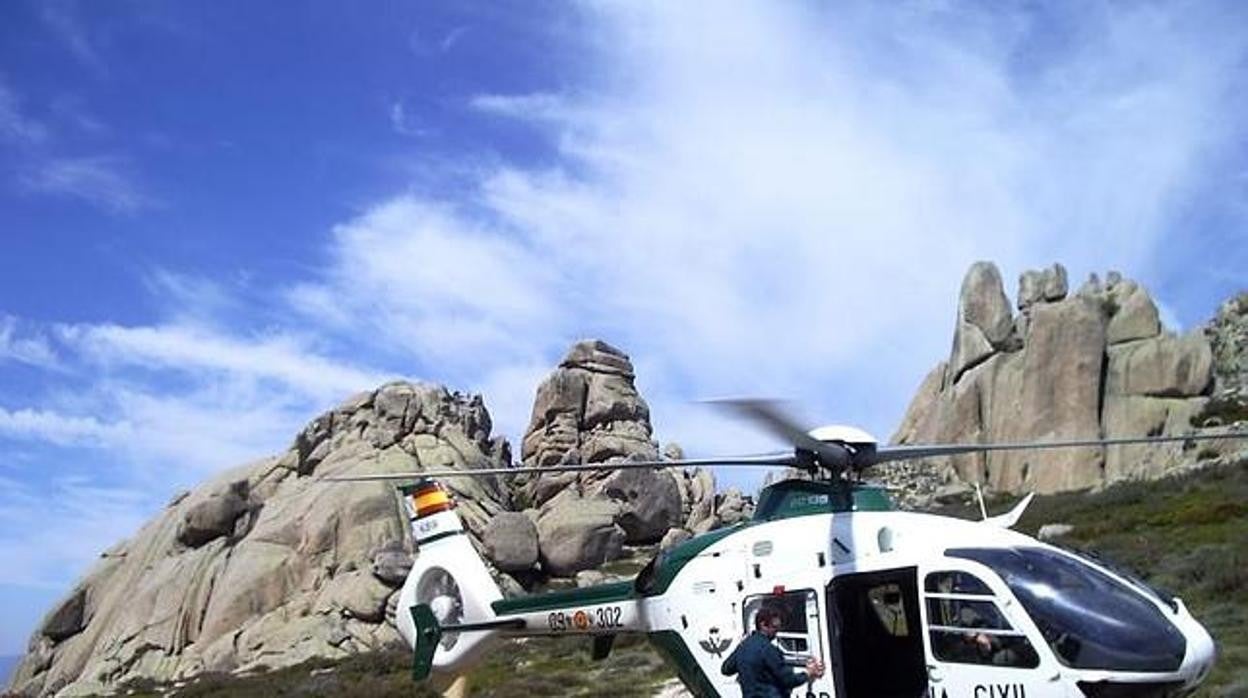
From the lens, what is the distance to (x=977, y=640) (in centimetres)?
1027

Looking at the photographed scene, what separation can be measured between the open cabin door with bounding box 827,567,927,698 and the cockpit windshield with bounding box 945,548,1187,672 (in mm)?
901

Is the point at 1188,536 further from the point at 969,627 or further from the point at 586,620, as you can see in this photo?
the point at 969,627

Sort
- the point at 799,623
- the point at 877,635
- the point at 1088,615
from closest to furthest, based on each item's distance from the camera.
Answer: the point at 1088,615, the point at 799,623, the point at 877,635

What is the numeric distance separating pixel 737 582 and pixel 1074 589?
3426 millimetres

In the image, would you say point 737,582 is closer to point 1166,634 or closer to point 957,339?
point 1166,634

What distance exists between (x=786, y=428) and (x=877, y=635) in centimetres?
278

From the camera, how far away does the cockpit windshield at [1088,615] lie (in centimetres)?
955

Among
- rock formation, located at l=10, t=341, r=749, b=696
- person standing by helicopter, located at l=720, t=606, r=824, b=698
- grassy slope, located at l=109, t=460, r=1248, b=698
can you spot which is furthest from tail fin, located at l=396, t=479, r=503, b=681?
rock formation, located at l=10, t=341, r=749, b=696

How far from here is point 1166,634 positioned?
31.6ft

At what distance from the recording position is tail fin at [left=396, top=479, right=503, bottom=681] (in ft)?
51.6

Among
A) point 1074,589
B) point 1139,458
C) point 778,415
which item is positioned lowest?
point 1074,589

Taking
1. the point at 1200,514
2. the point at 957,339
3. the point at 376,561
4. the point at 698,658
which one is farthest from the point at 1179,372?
the point at 698,658

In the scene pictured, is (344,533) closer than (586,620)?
No

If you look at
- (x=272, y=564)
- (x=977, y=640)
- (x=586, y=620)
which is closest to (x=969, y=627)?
(x=977, y=640)
